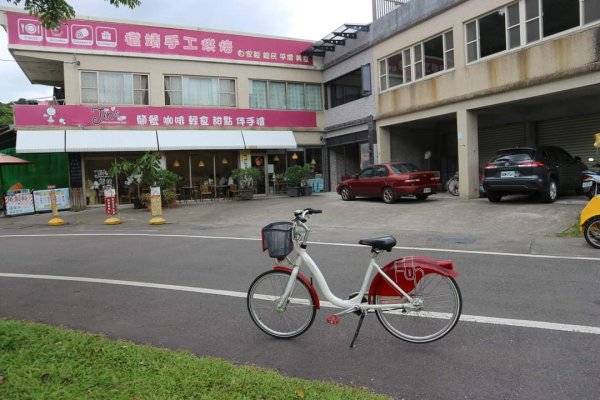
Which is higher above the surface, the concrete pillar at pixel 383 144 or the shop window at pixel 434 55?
the shop window at pixel 434 55

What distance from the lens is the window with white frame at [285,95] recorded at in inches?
984

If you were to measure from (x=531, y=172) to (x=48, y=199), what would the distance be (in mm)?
18842

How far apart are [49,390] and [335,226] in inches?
411

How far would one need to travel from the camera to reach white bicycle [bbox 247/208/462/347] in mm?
4176

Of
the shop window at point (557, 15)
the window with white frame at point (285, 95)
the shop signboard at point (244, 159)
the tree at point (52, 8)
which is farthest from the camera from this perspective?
the window with white frame at point (285, 95)

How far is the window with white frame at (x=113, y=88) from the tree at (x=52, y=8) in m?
15.8

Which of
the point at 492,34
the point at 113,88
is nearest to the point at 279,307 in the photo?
the point at 492,34

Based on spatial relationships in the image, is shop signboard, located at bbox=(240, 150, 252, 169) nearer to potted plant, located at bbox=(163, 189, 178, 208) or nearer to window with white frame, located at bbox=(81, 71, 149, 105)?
potted plant, located at bbox=(163, 189, 178, 208)

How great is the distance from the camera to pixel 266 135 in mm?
24594

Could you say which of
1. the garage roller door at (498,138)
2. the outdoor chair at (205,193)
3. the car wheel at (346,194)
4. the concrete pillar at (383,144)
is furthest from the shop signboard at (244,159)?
the garage roller door at (498,138)

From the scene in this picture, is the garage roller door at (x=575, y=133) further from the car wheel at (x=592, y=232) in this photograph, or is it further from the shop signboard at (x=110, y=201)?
the shop signboard at (x=110, y=201)

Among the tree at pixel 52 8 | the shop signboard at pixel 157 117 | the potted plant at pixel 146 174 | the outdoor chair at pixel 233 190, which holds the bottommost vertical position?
the outdoor chair at pixel 233 190

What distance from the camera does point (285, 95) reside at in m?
25.8

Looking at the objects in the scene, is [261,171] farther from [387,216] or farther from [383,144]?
[387,216]
